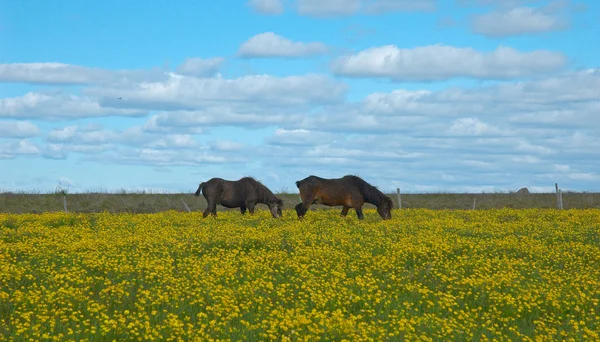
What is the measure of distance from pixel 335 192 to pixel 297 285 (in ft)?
49.6

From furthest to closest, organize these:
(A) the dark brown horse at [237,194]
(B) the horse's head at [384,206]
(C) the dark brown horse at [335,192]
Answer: (A) the dark brown horse at [237,194]
(B) the horse's head at [384,206]
(C) the dark brown horse at [335,192]

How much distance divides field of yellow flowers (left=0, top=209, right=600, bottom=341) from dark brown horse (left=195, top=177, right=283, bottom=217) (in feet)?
23.8

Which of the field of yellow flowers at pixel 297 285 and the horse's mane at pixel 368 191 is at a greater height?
the horse's mane at pixel 368 191

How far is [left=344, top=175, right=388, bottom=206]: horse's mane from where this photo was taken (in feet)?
97.8

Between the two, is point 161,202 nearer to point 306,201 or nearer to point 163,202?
point 163,202

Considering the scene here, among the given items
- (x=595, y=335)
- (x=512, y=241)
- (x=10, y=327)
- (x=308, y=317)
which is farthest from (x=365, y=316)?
(x=512, y=241)

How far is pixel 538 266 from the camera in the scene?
60.0ft

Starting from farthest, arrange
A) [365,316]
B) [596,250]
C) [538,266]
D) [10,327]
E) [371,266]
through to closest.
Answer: [596,250] < [538,266] < [371,266] < [365,316] < [10,327]

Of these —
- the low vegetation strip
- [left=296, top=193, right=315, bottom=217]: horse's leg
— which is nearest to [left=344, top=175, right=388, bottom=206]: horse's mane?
[left=296, top=193, right=315, bottom=217]: horse's leg

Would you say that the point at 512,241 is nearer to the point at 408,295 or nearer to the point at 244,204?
the point at 408,295

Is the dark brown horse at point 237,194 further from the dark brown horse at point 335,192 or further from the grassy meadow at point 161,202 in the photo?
the grassy meadow at point 161,202

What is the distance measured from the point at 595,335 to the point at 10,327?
991cm

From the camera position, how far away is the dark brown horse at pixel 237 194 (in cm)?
3142

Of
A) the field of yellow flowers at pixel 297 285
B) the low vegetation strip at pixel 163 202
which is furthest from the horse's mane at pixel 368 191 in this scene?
the low vegetation strip at pixel 163 202
